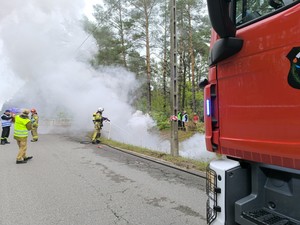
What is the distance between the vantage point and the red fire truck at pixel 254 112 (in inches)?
69.8

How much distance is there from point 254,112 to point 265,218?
2.30 feet

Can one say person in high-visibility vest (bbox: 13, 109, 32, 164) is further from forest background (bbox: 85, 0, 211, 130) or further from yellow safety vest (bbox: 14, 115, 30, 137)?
forest background (bbox: 85, 0, 211, 130)

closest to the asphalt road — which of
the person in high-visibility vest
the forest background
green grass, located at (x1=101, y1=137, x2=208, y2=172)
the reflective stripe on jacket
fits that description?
the person in high-visibility vest

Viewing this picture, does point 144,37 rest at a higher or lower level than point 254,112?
higher

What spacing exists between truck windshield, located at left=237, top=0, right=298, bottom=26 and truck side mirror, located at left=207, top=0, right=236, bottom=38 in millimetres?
197

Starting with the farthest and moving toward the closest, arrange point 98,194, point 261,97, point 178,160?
point 178,160, point 98,194, point 261,97

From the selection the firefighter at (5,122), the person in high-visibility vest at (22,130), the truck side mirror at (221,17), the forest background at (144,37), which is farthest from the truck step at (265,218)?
the forest background at (144,37)

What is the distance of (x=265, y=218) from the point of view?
1.98 m

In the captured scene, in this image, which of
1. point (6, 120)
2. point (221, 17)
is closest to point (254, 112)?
point (221, 17)

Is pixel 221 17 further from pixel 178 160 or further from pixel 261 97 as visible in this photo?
pixel 178 160

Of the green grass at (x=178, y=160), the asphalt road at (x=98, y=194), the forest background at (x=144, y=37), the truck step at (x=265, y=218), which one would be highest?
the forest background at (x=144, y=37)

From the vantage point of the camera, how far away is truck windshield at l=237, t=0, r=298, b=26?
1973 mm

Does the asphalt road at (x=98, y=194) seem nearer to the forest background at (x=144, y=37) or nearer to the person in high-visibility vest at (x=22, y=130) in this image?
the person in high-visibility vest at (x=22, y=130)

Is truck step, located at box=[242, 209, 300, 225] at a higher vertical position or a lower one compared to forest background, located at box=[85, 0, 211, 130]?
lower
